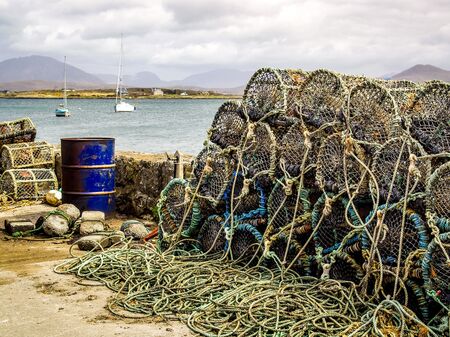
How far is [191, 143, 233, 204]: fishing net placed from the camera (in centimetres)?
651

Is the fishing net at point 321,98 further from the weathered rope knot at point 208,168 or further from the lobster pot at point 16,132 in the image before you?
the lobster pot at point 16,132

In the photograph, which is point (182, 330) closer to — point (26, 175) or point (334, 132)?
point (334, 132)

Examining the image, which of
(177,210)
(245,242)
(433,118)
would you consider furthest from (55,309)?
(433,118)

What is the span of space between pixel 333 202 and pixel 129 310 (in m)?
1.91

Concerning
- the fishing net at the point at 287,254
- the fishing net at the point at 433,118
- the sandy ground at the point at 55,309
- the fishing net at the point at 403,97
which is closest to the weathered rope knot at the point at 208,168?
the fishing net at the point at 287,254

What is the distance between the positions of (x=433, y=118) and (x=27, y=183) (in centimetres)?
763

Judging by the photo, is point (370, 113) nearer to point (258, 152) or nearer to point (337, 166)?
point (337, 166)

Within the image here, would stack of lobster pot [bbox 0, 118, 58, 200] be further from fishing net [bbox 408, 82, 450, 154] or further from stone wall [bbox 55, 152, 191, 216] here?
fishing net [bbox 408, 82, 450, 154]

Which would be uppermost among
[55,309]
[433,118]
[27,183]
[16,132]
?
[433,118]

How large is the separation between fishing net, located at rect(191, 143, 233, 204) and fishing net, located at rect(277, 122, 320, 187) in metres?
0.70

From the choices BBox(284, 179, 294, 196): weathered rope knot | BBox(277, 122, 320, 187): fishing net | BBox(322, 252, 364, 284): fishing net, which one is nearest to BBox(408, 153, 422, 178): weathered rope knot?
BBox(322, 252, 364, 284): fishing net

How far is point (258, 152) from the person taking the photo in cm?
627

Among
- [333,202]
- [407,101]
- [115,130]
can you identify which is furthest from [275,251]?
[115,130]

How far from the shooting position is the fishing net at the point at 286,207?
5.63 meters
